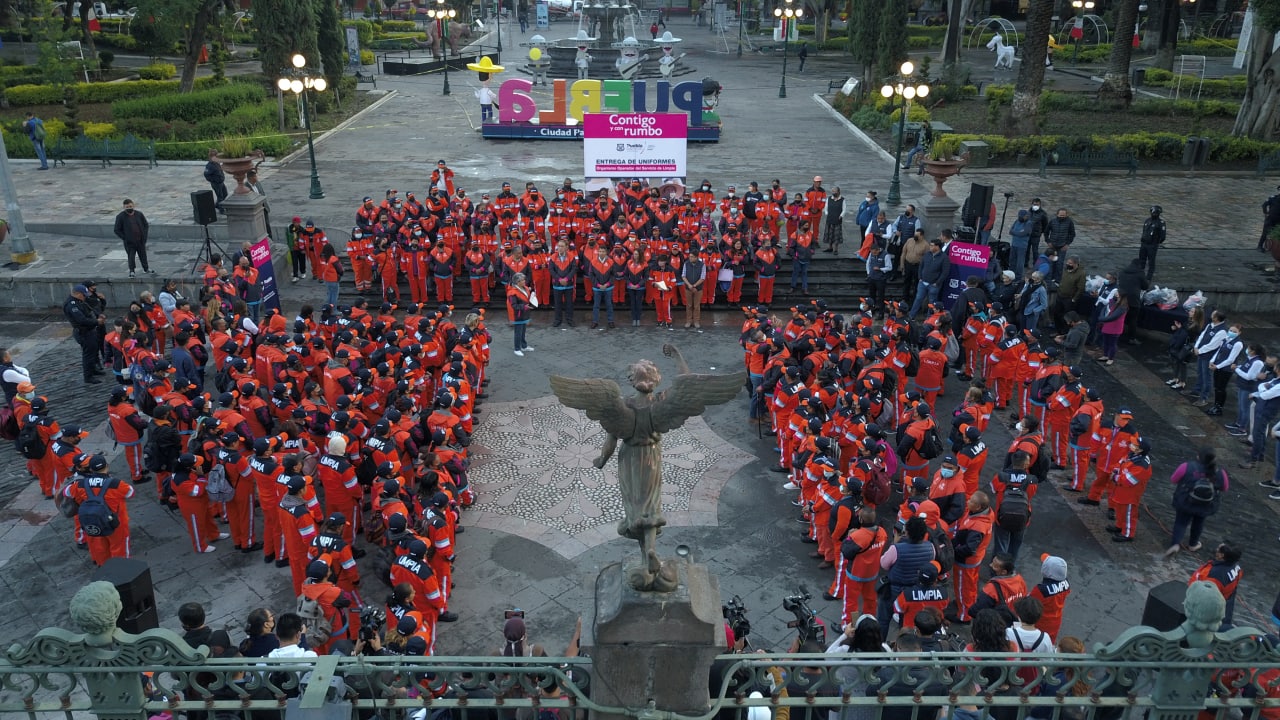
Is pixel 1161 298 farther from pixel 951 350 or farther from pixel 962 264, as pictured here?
pixel 951 350

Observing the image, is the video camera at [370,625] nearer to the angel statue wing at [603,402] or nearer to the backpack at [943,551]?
the angel statue wing at [603,402]

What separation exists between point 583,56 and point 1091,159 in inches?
957

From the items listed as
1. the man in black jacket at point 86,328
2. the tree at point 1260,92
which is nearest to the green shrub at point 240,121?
the man in black jacket at point 86,328

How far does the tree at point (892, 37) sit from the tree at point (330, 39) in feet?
73.4

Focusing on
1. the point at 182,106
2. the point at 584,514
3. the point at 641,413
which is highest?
the point at 182,106

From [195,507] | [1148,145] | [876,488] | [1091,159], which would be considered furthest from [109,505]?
[1148,145]

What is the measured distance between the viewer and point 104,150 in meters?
29.6

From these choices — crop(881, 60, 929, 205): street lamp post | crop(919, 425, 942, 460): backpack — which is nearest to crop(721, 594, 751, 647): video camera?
crop(919, 425, 942, 460): backpack

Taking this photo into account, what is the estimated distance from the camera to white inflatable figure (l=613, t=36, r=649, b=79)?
45.9m

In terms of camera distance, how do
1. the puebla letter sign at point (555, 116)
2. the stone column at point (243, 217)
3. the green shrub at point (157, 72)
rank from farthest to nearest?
the green shrub at point (157, 72) < the puebla letter sign at point (555, 116) < the stone column at point (243, 217)

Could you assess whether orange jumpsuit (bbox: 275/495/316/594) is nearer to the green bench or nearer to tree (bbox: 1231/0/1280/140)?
the green bench

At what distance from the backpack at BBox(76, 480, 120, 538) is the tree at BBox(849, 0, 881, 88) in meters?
34.9

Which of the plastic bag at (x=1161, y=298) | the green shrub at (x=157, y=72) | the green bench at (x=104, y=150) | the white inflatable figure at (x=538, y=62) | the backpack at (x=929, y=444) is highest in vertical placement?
the white inflatable figure at (x=538, y=62)

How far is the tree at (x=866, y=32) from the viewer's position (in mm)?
37688
